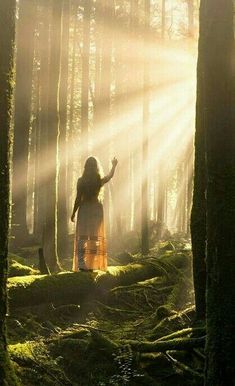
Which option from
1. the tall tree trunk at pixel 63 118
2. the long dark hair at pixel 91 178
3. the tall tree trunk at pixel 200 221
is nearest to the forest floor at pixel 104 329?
the tall tree trunk at pixel 200 221

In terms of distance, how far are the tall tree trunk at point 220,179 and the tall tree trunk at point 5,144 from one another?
1.99 m

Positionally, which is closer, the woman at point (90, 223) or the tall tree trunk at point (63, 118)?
the woman at point (90, 223)

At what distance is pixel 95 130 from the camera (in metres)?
28.2

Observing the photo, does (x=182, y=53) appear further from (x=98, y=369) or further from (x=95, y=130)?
(x=98, y=369)

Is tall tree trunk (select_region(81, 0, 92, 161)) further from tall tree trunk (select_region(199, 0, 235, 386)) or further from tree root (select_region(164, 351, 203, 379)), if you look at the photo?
tall tree trunk (select_region(199, 0, 235, 386))

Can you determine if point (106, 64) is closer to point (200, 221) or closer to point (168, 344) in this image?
point (200, 221)

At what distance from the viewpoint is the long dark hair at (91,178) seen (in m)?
10.3

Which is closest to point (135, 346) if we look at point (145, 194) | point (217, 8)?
point (217, 8)

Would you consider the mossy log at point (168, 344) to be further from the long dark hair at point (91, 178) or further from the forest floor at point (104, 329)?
the long dark hair at point (91, 178)

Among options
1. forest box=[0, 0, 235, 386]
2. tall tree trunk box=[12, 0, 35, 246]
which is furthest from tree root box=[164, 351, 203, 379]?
tall tree trunk box=[12, 0, 35, 246]

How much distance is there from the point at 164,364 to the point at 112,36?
20670mm

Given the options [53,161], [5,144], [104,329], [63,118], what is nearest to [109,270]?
[104,329]

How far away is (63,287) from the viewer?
8.78 metres

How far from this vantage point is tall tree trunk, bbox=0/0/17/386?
515 centimetres
